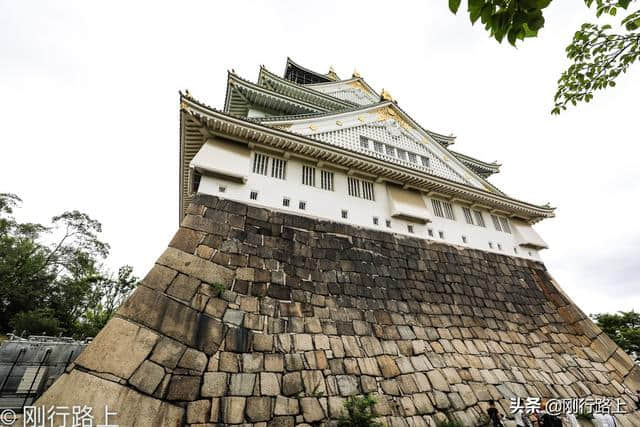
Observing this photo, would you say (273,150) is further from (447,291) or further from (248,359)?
(447,291)

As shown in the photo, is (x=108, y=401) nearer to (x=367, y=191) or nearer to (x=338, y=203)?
(x=338, y=203)

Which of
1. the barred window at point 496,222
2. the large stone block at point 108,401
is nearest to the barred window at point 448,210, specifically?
the barred window at point 496,222

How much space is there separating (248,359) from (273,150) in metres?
5.36

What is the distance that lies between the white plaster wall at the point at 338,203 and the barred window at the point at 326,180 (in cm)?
13

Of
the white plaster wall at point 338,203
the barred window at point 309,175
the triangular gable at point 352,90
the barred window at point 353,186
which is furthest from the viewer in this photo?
the triangular gable at point 352,90

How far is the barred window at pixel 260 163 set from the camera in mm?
Result: 6887

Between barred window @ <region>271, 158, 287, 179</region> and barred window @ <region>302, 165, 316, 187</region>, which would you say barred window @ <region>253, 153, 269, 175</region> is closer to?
barred window @ <region>271, 158, 287, 179</region>

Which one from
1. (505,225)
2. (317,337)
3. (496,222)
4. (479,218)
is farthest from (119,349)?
(505,225)

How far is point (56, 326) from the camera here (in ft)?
53.0

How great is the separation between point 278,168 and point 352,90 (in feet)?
37.1

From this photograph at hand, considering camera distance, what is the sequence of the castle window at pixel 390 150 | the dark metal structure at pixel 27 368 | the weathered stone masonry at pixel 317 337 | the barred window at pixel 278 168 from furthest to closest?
the castle window at pixel 390 150
the dark metal structure at pixel 27 368
the barred window at pixel 278 168
the weathered stone masonry at pixel 317 337

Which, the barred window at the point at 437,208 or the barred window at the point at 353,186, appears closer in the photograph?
the barred window at the point at 353,186

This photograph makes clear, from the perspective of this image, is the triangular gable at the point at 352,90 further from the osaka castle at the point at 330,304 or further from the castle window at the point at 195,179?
the castle window at the point at 195,179

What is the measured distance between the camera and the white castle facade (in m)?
6.49
